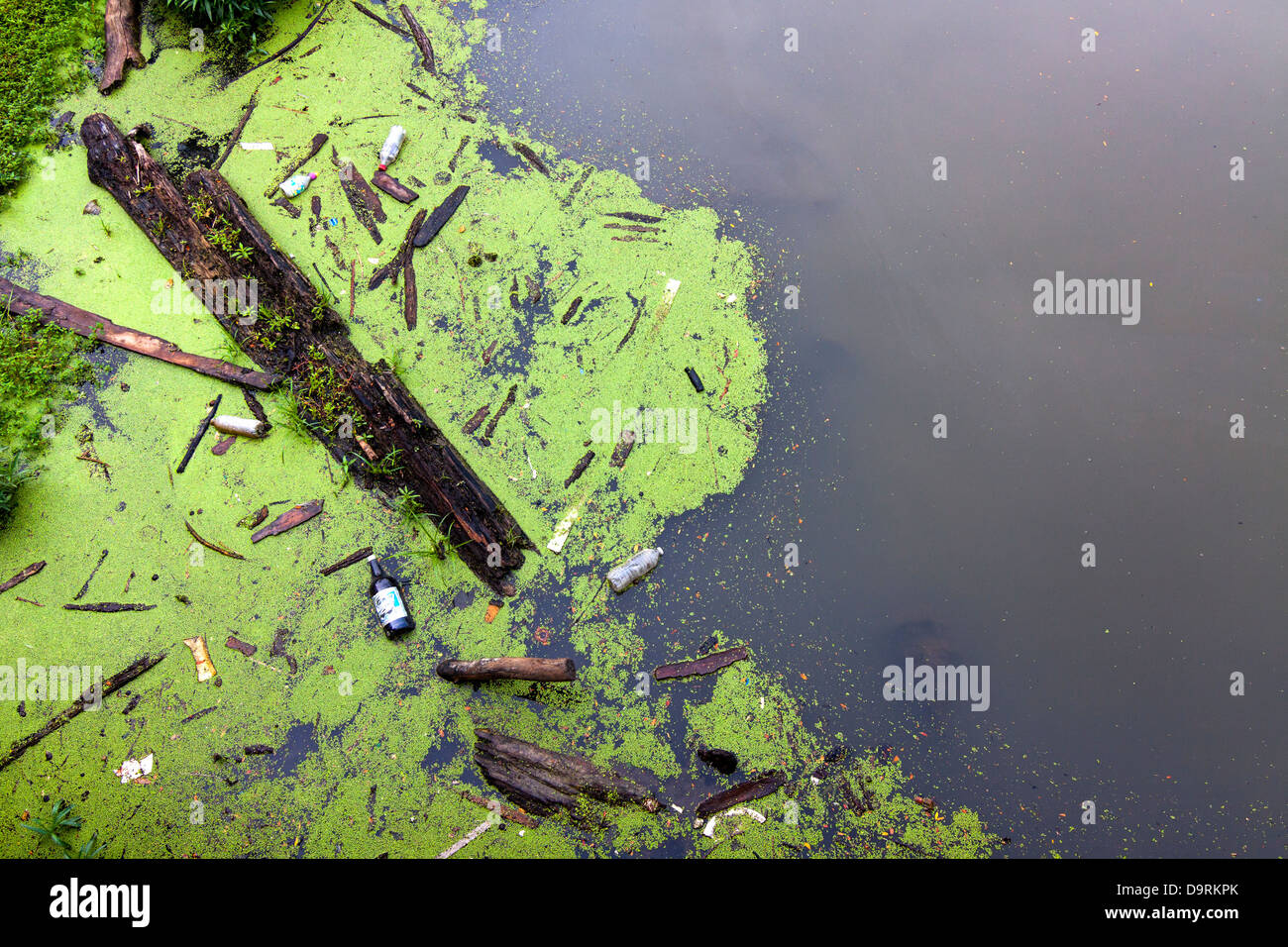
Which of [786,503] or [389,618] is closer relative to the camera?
[389,618]

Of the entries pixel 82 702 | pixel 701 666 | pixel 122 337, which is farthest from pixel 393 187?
pixel 701 666

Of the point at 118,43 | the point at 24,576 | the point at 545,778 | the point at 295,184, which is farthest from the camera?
the point at 118,43

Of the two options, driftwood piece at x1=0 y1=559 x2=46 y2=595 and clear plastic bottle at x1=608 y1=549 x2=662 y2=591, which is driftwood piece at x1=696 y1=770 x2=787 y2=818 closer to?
clear plastic bottle at x1=608 y1=549 x2=662 y2=591

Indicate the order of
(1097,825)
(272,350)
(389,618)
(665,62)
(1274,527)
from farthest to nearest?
(665,62), (272,350), (1274,527), (389,618), (1097,825)

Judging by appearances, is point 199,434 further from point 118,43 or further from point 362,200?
point 118,43

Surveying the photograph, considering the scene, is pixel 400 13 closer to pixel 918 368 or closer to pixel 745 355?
pixel 745 355

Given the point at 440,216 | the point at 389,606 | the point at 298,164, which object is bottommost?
the point at 389,606

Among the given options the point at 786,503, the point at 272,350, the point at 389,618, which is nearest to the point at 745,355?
the point at 786,503

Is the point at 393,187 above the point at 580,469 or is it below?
above
